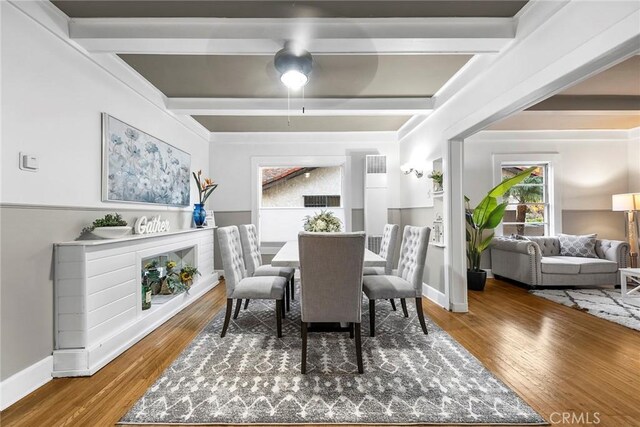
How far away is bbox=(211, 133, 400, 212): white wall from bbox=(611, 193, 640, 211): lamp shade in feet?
11.2

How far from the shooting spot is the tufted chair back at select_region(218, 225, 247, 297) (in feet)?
9.23

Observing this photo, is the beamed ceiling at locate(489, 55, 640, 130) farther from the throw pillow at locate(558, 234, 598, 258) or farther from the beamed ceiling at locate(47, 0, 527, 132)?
the throw pillow at locate(558, 234, 598, 258)

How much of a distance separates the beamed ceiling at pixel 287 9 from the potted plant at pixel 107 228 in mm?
1534

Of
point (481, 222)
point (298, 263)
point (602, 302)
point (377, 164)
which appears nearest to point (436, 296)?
point (481, 222)

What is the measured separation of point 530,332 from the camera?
2.90 metres

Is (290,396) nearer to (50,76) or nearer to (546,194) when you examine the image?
(50,76)

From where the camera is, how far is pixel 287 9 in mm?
2127

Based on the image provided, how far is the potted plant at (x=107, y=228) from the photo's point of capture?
2385 mm

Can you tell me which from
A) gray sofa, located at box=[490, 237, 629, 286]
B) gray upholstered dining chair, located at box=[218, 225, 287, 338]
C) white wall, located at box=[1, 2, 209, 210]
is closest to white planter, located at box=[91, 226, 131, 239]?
white wall, located at box=[1, 2, 209, 210]

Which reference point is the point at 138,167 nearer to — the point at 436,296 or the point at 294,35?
the point at 294,35

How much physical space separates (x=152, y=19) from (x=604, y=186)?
7.13 m

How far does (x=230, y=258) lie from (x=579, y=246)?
534cm

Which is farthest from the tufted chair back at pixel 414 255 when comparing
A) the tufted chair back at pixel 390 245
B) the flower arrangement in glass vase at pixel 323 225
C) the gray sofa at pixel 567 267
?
the gray sofa at pixel 567 267

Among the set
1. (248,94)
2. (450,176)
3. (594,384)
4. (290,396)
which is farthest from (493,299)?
(248,94)
